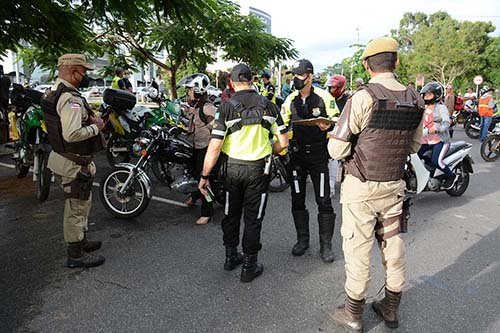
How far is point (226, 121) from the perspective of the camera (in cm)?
294

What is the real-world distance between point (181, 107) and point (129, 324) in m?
4.12

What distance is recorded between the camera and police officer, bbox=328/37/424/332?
230 cm

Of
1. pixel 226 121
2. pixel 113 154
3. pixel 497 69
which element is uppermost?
pixel 497 69

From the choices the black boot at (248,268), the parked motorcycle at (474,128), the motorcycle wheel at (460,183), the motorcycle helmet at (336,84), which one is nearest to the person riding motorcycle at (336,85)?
the motorcycle helmet at (336,84)

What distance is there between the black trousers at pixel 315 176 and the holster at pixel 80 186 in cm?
184

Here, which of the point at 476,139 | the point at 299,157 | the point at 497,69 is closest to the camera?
the point at 299,157

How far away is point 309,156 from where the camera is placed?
140 inches

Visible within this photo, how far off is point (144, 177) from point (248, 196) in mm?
1758

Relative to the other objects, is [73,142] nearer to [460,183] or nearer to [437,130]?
[437,130]

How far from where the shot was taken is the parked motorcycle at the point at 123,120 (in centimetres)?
643

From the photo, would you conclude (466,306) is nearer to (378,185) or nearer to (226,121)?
(378,185)

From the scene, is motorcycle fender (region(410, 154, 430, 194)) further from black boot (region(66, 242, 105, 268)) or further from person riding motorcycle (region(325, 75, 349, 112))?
black boot (region(66, 242, 105, 268))

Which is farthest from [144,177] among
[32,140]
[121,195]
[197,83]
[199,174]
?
A: [32,140]

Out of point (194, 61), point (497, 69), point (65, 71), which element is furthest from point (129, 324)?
point (497, 69)
